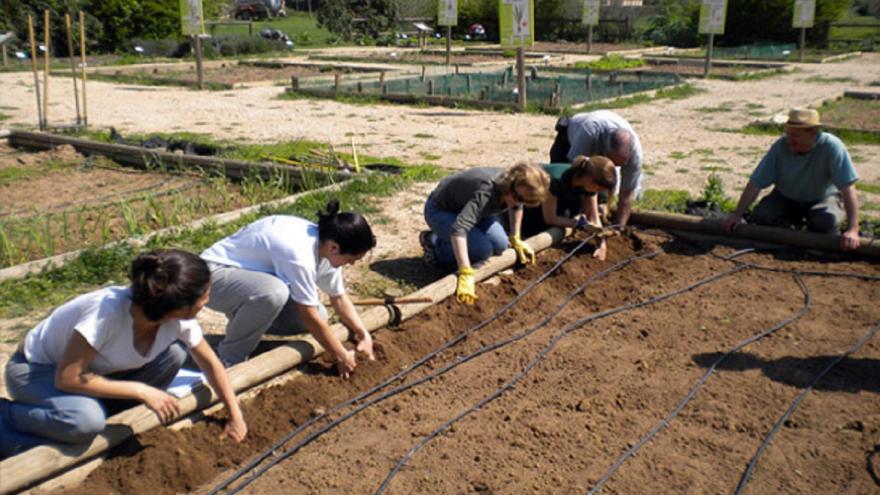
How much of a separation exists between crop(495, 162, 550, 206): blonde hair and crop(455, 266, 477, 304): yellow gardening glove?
0.52m

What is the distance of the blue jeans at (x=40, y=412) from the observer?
2959mm

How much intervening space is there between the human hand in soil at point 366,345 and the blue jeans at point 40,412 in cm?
129

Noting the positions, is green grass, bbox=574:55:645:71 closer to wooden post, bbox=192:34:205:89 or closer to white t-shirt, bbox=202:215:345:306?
wooden post, bbox=192:34:205:89

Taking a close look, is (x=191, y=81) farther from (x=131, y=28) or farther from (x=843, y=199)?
(x=843, y=199)

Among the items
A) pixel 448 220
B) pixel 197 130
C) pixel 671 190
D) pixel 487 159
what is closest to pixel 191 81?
pixel 197 130

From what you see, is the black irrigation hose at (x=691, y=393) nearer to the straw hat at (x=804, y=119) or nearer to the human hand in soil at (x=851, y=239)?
the human hand in soil at (x=851, y=239)

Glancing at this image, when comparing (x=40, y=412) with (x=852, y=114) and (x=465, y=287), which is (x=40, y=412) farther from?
(x=852, y=114)

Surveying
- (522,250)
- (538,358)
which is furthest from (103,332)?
(522,250)

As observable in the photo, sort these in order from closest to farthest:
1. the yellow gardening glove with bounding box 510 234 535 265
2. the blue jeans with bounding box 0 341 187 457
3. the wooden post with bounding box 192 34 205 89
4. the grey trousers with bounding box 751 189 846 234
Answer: the blue jeans with bounding box 0 341 187 457 → the yellow gardening glove with bounding box 510 234 535 265 → the grey trousers with bounding box 751 189 846 234 → the wooden post with bounding box 192 34 205 89

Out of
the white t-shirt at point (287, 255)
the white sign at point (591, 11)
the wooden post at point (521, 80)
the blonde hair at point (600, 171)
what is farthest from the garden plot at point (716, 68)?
the white t-shirt at point (287, 255)

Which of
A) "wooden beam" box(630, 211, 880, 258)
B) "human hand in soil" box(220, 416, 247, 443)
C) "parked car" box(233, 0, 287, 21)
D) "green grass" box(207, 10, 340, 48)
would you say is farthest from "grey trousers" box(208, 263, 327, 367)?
"parked car" box(233, 0, 287, 21)

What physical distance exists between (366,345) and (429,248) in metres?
1.54

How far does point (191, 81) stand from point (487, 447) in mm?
15569

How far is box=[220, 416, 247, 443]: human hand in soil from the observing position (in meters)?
3.35
